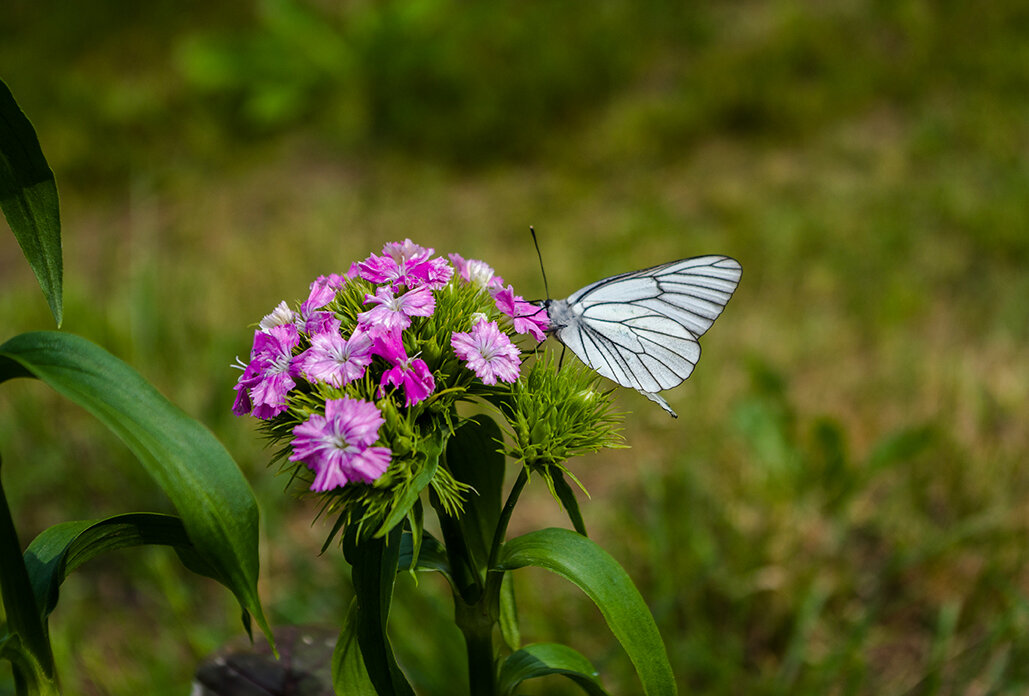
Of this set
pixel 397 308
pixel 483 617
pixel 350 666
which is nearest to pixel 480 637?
pixel 483 617

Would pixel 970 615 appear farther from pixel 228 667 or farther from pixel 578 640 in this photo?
pixel 228 667

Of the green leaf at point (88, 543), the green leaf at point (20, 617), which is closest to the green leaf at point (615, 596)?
the green leaf at point (88, 543)

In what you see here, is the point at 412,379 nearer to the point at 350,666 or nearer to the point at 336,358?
the point at 336,358

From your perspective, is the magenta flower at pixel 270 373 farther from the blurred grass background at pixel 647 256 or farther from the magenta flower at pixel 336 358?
the blurred grass background at pixel 647 256

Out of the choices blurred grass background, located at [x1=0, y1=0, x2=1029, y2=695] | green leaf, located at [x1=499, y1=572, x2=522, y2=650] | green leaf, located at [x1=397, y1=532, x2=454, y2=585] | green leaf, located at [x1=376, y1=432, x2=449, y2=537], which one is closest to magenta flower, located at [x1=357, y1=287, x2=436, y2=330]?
green leaf, located at [x1=376, y1=432, x2=449, y2=537]

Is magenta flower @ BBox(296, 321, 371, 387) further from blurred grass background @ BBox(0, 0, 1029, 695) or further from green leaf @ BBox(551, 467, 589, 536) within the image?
blurred grass background @ BBox(0, 0, 1029, 695)

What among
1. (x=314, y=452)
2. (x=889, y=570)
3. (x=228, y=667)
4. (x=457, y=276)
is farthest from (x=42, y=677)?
(x=889, y=570)
